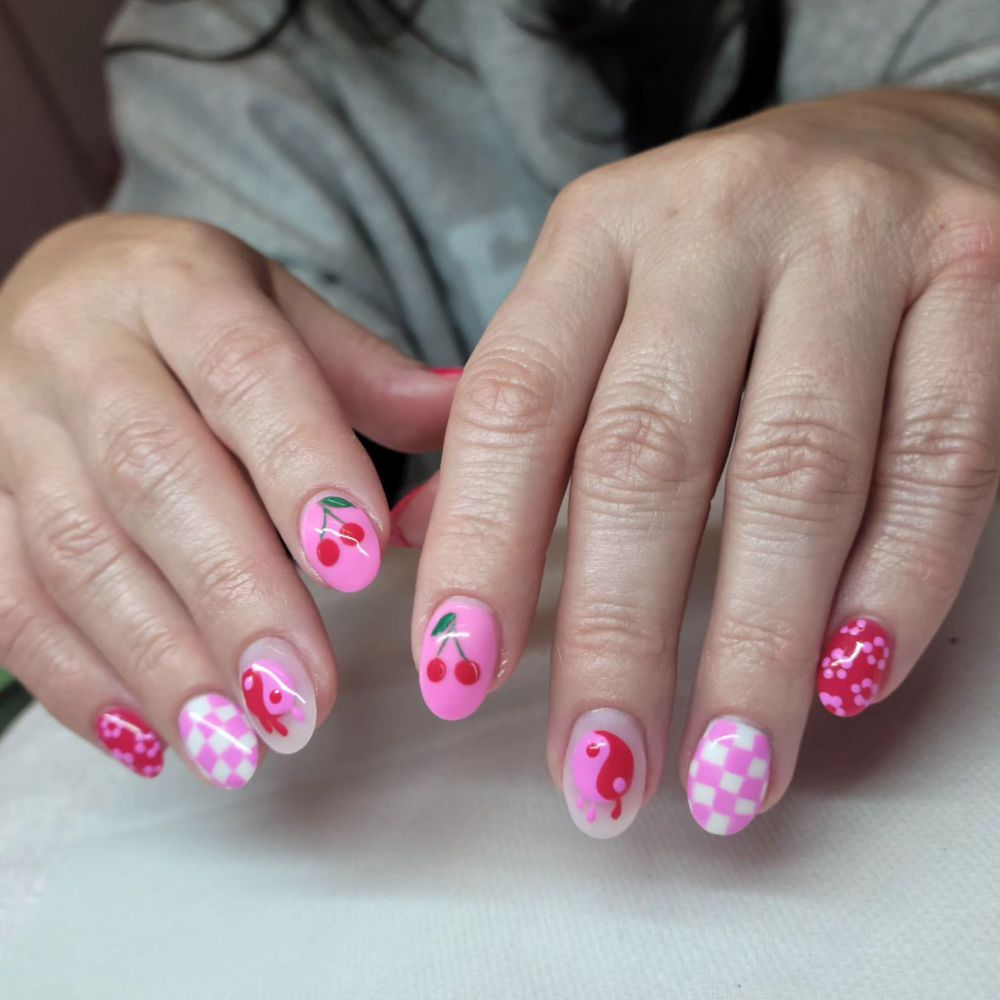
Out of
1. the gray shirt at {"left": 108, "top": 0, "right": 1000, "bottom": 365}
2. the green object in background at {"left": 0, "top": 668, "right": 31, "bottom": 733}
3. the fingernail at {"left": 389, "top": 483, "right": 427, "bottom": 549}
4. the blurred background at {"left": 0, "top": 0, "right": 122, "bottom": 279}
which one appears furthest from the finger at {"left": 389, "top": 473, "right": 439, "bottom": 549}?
the blurred background at {"left": 0, "top": 0, "right": 122, "bottom": 279}

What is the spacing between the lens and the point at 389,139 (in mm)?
874

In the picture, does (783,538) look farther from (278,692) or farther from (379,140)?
(379,140)

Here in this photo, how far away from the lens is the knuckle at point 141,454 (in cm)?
50

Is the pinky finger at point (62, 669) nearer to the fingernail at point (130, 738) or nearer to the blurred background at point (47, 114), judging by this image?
the fingernail at point (130, 738)

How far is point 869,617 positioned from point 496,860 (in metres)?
0.23

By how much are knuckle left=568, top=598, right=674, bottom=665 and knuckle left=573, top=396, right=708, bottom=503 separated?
0.05m

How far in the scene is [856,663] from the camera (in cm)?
41

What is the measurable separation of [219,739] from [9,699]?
1.45 ft

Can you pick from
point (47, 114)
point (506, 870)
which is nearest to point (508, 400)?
point (506, 870)

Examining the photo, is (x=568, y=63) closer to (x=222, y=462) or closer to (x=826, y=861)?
(x=222, y=462)

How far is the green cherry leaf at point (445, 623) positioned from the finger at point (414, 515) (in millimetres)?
119

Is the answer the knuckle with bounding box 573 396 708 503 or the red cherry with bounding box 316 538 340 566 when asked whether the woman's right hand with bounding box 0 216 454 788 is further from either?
the knuckle with bounding box 573 396 708 503

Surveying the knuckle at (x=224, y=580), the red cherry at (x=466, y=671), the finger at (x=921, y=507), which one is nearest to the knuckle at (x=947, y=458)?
the finger at (x=921, y=507)

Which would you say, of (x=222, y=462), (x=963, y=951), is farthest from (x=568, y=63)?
(x=963, y=951)
